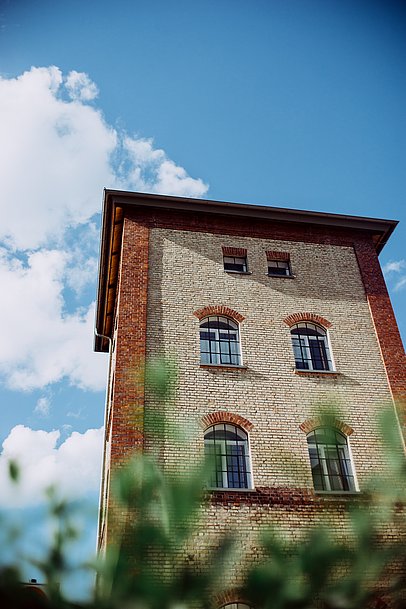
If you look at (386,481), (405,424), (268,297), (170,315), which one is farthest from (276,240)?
(386,481)

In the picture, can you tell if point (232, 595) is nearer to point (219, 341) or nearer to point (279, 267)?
point (219, 341)

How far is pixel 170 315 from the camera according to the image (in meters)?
14.0

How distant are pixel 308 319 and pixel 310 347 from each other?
32.0 inches

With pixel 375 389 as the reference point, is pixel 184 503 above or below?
below

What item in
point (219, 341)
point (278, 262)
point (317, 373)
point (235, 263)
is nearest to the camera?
point (317, 373)

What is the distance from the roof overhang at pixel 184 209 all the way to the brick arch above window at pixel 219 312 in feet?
11.6

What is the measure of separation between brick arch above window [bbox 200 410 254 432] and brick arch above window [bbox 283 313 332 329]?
3314 millimetres

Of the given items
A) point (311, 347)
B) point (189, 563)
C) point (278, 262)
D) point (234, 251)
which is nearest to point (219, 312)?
point (234, 251)

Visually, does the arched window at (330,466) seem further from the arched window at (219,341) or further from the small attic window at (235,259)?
the small attic window at (235,259)

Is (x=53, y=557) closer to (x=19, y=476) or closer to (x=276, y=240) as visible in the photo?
(x=19, y=476)

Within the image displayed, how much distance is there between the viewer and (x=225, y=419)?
12.3m

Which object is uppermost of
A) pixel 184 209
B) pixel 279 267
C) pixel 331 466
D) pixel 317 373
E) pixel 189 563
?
pixel 184 209

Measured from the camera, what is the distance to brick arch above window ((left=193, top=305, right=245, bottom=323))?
46.5 feet

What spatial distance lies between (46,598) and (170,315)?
466 inches
